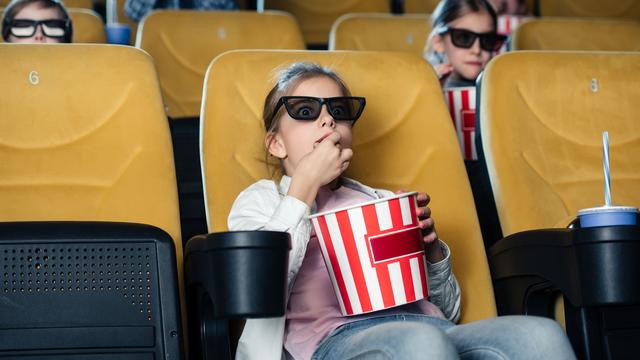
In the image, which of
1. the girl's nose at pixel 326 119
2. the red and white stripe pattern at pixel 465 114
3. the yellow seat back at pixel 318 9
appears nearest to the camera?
the girl's nose at pixel 326 119

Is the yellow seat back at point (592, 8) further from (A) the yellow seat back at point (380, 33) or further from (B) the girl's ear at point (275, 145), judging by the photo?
(B) the girl's ear at point (275, 145)

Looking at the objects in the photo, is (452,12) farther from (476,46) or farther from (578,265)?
(578,265)

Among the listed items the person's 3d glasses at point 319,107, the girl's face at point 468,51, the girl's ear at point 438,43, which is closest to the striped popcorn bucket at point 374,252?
the person's 3d glasses at point 319,107

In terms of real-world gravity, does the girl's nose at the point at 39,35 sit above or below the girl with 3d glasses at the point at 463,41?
above

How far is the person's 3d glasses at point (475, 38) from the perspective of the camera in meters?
2.69

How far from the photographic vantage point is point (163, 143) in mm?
1764

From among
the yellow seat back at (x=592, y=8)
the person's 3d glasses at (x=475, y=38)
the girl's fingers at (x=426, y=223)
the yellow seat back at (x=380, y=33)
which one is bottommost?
the yellow seat back at (x=592, y=8)

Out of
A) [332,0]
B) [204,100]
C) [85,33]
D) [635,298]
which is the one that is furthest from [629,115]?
[332,0]

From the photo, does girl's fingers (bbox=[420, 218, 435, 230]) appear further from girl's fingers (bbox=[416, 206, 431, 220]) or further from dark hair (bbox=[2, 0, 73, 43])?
dark hair (bbox=[2, 0, 73, 43])

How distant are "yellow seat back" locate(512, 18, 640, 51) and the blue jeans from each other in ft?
6.33

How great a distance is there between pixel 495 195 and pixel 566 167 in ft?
0.60

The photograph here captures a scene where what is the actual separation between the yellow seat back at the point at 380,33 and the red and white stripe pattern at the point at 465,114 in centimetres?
111

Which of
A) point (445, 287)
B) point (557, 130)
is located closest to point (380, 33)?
point (557, 130)

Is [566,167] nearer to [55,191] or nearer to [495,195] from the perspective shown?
[495,195]
